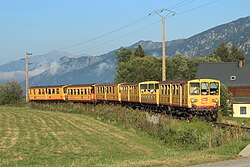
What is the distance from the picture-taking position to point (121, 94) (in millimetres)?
46719

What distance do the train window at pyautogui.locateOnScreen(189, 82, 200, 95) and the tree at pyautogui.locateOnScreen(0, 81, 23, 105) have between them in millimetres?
53856

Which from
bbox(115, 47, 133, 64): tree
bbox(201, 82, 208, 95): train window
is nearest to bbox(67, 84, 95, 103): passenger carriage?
bbox(201, 82, 208, 95): train window

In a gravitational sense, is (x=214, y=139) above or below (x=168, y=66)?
below

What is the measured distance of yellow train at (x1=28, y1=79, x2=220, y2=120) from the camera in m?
29.2

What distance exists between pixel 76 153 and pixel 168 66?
79.9 metres

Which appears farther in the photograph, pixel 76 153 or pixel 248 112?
pixel 248 112

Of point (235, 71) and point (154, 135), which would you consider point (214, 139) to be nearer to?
point (154, 135)

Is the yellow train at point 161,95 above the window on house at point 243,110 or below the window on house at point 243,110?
above

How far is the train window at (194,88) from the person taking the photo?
2919 centimetres

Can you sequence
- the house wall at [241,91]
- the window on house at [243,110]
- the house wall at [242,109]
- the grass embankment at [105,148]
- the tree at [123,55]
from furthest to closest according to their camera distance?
the tree at [123,55] < the house wall at [241,91] < the window on house at [243,110] < the house wall at [242,109] < the grass embankment at [105,148]

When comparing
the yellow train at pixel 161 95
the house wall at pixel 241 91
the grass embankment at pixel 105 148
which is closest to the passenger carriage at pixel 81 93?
the yellow train at pixel 161 95

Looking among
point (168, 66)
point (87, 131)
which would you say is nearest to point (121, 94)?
point (87, 131)

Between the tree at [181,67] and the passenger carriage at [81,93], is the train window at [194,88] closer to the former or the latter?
the passenger carriage at [81,93]

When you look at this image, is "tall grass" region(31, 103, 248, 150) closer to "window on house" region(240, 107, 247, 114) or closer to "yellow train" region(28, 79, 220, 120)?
"yellow train" region(28, 79, 220, 120)
